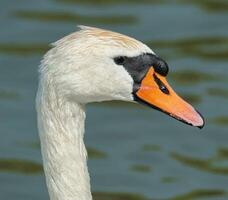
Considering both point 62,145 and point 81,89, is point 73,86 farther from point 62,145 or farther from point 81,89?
point 62,145

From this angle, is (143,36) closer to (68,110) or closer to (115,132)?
(115,132)

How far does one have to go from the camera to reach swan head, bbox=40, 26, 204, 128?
8.58m

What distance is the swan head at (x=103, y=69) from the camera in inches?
338

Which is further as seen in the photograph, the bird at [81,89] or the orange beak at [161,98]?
the orange beak at [161,98]

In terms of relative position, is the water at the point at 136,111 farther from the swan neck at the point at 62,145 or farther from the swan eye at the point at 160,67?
the swan eye at the point at 160,67

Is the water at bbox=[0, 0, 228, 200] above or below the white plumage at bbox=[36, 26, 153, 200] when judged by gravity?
above

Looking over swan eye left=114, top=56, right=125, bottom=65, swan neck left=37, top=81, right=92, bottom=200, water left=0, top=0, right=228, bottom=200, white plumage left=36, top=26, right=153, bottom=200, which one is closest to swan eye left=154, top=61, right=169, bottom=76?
white plumage left=36, top=26, right=153, bottom=200

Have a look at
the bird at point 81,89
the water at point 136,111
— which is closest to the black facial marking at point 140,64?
the bird at point 81,89

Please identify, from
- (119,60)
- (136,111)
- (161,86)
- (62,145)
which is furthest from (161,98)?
(136,111)

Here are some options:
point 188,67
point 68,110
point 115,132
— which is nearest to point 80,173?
point 68,110

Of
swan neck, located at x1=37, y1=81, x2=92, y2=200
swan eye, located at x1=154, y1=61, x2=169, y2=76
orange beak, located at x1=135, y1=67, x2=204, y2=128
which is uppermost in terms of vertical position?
swan eye, located at x1=154, y1=61, x2=169, y2=76

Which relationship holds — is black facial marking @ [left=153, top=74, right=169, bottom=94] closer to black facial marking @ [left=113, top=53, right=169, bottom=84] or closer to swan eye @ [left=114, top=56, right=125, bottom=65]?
black facial marking @ [left=113, top=53, right=169, bottom=84]

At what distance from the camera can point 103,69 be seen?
8.64 meters

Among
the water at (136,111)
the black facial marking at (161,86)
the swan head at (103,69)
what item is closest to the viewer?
the swan head at (103,69)
